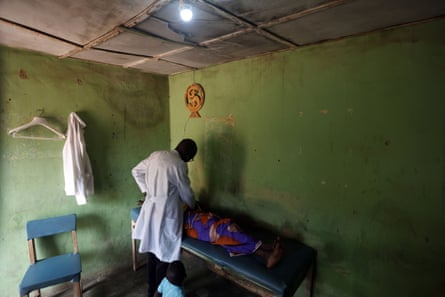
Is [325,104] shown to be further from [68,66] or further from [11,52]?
[11,52]

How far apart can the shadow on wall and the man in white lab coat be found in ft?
1.87

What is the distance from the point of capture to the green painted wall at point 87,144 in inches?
81.1

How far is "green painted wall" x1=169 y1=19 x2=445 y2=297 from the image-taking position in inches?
56.4

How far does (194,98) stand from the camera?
282 centimetres

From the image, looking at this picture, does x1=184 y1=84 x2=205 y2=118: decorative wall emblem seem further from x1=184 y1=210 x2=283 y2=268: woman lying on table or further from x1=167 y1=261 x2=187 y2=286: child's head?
x1=167 y1=261 x2=187 y2=286: child's head

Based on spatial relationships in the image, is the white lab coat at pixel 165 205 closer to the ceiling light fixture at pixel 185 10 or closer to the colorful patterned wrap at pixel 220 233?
the colorful patterned wrap at pixel 220 233

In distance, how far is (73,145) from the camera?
2258 mm

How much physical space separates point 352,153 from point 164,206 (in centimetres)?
157

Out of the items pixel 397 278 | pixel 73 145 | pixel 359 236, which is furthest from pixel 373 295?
pixel 73 145

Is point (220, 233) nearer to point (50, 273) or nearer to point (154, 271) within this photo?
point (154, 271)

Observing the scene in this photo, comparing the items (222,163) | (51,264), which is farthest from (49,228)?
(222,163)

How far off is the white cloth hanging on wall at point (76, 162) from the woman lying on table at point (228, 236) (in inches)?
41.7

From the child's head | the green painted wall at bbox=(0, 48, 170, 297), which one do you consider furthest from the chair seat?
the child's head

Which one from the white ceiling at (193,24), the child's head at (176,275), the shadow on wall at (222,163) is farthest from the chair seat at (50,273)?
the white ceiling at (193,24)
